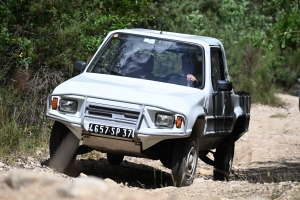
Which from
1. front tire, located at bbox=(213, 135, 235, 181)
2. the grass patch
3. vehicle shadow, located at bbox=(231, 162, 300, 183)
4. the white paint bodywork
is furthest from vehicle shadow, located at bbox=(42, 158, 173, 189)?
vehicle shadow, located at bbox=(231, 162, 300, 183)

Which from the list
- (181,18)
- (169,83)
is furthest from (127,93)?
(181,18)

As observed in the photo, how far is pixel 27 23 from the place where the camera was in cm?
1136

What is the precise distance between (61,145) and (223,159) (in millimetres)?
2791

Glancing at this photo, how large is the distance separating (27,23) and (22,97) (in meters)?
1.19

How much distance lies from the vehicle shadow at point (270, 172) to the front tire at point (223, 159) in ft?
0.50

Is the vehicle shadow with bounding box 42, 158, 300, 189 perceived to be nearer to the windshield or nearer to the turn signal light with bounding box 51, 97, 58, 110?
the turn signal light with bounding box 51, 97, 58, 110

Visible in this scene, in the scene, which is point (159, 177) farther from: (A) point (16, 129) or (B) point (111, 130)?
(B) point (111, 130)

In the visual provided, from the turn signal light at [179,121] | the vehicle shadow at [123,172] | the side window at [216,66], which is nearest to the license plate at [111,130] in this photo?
the turn signal light at [179,121]

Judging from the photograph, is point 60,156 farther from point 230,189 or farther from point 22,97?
point 22,97

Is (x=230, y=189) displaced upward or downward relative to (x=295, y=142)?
upward

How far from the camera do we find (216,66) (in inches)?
379

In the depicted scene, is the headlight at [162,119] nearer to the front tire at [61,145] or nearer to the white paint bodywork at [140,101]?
the white paint bodywork at [140,101]

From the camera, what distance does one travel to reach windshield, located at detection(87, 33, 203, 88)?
348 inches

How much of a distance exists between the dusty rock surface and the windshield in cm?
119
